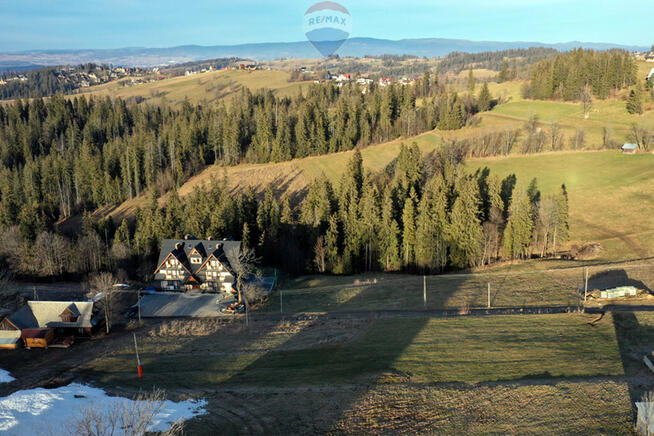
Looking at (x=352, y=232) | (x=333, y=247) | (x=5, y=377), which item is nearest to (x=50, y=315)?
(x=5, y=377)

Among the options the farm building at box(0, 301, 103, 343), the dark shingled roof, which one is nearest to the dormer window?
the farm building at box(0, 301, 103, 343)

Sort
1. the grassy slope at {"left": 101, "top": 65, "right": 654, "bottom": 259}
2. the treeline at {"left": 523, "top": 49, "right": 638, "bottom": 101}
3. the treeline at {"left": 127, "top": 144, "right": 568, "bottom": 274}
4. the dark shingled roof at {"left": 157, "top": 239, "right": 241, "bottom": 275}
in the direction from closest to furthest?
the dark shingled roof at {"left": 157, "top": 239, "right": 241, "bottom": 275}
the treeline at {"left": 127, "top": 144, "right": 568, "bottom": 274}
the grassy slope at {"left": 101, "top": 65, "right": 654, "bottom": 259}
the treeline at {"left": 523, "top": 49, "right": 638, "bottom": 101}

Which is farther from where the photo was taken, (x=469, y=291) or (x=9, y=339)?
(x=469, y=291)

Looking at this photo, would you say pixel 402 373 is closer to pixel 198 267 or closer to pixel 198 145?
pixel 198 267

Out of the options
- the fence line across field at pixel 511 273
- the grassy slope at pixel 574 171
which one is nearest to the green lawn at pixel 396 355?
the fence line across field at pixel 511 273

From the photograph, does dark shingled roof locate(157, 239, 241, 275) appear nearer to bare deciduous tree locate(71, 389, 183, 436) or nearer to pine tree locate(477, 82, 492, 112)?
bare deciduous tree locate(71, 389, 183, 436)

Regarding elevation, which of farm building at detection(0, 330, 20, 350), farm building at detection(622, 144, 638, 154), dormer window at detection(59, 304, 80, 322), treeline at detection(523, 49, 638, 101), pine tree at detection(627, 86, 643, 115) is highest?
treeline at detection(523, 49, 638, 101)

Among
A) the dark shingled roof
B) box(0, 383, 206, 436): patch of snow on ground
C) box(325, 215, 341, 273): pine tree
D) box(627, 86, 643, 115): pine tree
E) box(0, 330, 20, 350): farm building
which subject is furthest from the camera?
box(627, 86, 643, 115): pine tree

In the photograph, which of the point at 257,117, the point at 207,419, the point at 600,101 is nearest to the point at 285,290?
the point at 207,419
